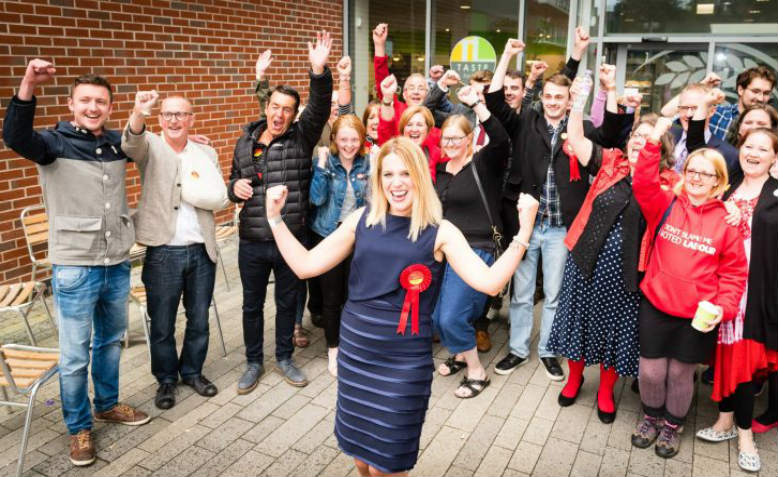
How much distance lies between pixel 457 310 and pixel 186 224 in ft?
6.18

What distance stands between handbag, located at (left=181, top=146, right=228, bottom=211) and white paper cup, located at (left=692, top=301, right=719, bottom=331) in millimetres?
2925

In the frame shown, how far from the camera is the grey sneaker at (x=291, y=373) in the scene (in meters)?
4.43

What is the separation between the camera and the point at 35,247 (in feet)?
19.4

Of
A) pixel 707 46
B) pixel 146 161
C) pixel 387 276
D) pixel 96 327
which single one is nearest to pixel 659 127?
pixel 387 276

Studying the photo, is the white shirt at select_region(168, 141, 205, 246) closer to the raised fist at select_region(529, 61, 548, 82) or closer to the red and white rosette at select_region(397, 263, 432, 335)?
the red and white rosette at select_region(397, 263, 432, 335)

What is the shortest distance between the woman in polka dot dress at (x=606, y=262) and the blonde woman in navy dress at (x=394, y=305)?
1.42m

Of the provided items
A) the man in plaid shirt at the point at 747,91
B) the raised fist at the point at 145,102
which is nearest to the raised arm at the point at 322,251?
the raised fist at the point at 145,102

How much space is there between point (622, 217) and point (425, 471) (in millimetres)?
1882

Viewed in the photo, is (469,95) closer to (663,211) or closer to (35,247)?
(663,211)

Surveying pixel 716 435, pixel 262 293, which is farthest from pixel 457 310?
pixel 716 435

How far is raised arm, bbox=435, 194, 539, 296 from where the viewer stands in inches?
98.1

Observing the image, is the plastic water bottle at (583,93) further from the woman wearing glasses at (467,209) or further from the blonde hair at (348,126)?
the blonde hair at (348,126)

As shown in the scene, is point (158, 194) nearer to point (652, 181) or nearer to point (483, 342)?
point (483, 342)

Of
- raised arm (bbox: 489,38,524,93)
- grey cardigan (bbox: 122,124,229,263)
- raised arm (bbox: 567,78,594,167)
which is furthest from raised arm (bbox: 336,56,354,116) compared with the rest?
raised arm (bbox: 567,78,594,167)
